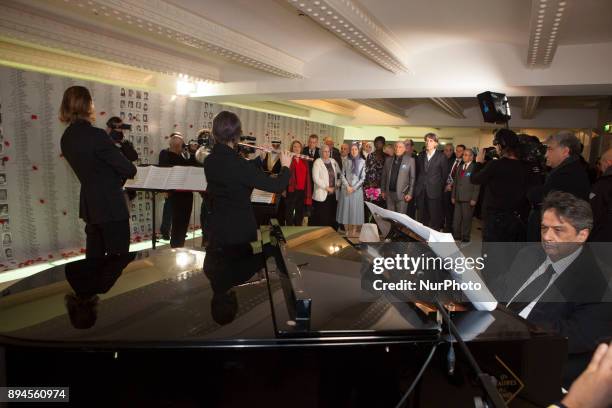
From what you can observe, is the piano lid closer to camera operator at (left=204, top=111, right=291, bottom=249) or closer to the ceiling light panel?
camera operator at (left=204, top=111, right=291, bottom=249)

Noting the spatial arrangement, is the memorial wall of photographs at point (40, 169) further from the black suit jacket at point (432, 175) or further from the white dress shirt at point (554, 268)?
the white dress shirt at point (554, 268)

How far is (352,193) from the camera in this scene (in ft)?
18.1

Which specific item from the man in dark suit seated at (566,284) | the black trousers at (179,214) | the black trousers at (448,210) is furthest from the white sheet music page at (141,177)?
the black trousers at (448,210)

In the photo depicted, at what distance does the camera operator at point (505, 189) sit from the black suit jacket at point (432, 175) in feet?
6.62

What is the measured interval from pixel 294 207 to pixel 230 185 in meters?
3.49

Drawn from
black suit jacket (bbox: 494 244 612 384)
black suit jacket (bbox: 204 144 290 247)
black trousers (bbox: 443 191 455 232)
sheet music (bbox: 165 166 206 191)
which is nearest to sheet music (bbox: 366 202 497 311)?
black suit jacket (bbox: 494 244 612 384)

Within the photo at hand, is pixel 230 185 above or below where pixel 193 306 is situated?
above

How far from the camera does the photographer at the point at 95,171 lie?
2.39 metres

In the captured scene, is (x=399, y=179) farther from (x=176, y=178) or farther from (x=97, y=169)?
(x=97, y=169)

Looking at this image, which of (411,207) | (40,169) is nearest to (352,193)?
(411,207)

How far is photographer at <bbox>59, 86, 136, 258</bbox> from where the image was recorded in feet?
7.84

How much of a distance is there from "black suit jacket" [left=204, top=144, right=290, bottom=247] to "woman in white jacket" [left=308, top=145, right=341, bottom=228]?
3.12m

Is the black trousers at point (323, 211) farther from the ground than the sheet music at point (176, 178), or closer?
closer

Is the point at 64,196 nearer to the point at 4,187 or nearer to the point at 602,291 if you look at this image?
the point at 4,187
